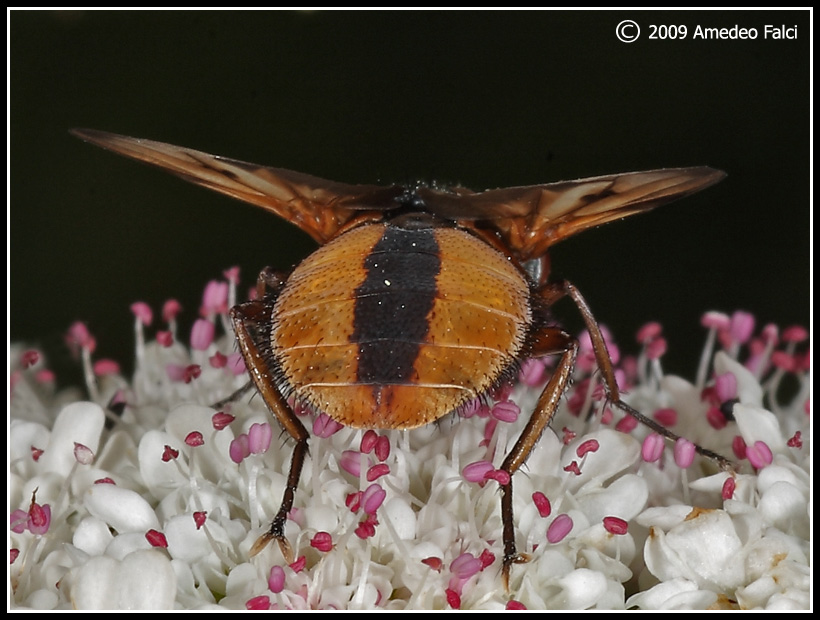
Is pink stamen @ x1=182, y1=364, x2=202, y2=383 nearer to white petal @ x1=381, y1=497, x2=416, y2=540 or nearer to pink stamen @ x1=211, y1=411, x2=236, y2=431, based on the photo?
pink stamen @ x1=211, y1=411, x2=236, y2=431

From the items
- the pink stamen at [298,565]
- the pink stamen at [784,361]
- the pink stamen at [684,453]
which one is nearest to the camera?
the pink stamen at [298,565]

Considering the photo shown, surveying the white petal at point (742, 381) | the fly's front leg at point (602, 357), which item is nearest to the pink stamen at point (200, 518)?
the fly's front leg at point (602, 357)

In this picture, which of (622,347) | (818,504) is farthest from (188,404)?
(622,347)

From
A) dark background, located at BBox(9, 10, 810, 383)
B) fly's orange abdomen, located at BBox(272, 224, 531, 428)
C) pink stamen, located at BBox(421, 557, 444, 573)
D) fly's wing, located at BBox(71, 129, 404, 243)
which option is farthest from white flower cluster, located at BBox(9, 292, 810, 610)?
dark background, located at BBox(9, 10, 810, 383)

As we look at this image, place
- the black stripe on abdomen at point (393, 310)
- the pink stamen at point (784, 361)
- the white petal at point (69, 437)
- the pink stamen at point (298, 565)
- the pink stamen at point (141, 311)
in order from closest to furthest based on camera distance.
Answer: the black stripe on abdomen at point (393, 310) < the pink stamen at point (298, 565) < the white petal at point (69, 437) < the pink stamen at point (784, 361) < the pink stamen at point (141, 311)

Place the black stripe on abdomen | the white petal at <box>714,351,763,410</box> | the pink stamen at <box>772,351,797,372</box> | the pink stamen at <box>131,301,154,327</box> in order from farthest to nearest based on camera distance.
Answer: the pink stamen at <box>131,301,154,327</box> → the pink stamen at <box>772,351,797,372</box> → the white petal at <box>714,351,763,410</box> → the black stripe on abdomen

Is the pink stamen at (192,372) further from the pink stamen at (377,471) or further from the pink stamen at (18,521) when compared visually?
the pink stamen at (377,471)

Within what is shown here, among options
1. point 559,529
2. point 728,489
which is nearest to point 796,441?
point 728,489

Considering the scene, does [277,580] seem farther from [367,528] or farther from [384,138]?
[384,138]
